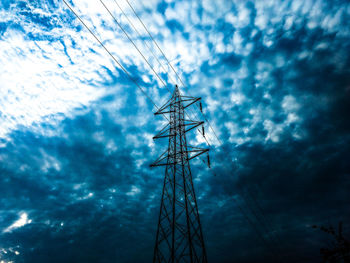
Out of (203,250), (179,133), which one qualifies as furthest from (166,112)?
(203,250)

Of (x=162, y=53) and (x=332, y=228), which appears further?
(x=162, y=53)

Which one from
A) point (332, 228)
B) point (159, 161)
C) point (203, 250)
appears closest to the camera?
point (332, 228)

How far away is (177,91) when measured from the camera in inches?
819

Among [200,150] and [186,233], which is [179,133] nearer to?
[200,150]

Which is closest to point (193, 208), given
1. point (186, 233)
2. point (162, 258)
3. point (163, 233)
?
point (186, 233)

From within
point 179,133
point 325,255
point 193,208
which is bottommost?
point 325,255

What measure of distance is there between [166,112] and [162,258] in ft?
43.1

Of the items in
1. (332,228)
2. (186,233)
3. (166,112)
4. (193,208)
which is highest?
(166,112)

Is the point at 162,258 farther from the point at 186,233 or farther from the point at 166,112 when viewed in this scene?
the point at 166,112

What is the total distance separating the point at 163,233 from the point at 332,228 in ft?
35.7

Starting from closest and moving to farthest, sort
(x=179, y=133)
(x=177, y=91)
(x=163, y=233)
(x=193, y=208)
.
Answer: (x=163, y=233) < (x=193, y=208) < (x=179, y=133) < (x=177, y=91)

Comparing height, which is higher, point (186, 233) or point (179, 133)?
point (179, 133)

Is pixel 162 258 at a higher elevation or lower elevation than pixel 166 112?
lower

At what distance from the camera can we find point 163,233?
1404cm
